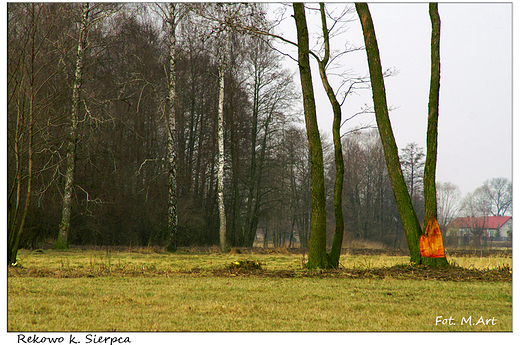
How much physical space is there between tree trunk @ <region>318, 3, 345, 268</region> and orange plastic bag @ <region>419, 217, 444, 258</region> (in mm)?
1735

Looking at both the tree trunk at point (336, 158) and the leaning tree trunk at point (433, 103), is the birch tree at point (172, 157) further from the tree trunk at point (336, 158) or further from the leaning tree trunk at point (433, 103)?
the leaning tree trunk at point (433, 103)

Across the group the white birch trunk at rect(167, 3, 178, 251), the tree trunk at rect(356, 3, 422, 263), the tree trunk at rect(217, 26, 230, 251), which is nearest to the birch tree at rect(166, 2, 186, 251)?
the white birch trunk at rect(167, 3, 178, 251)

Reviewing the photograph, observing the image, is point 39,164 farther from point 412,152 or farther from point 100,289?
point 412,152

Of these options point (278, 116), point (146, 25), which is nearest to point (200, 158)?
point (278, 116)

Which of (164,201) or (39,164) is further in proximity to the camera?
(164,201)

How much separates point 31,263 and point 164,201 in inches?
537

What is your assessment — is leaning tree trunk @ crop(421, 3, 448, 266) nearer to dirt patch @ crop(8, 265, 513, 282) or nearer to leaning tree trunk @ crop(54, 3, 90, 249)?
dirt patch @ crop(8, 265, 513, 282)

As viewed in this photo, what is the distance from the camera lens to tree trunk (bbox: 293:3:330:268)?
9.20 m

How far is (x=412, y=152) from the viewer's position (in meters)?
44.6

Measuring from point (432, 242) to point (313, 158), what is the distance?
9.98 ft

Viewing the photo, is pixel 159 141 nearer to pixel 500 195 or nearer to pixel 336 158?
pixel 336 158

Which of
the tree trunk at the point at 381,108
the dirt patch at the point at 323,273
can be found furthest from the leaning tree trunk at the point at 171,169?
the tree trunk at the point at 381,108

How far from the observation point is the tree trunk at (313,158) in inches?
362

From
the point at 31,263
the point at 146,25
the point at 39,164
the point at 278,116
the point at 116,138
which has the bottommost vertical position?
the point at 31,263
